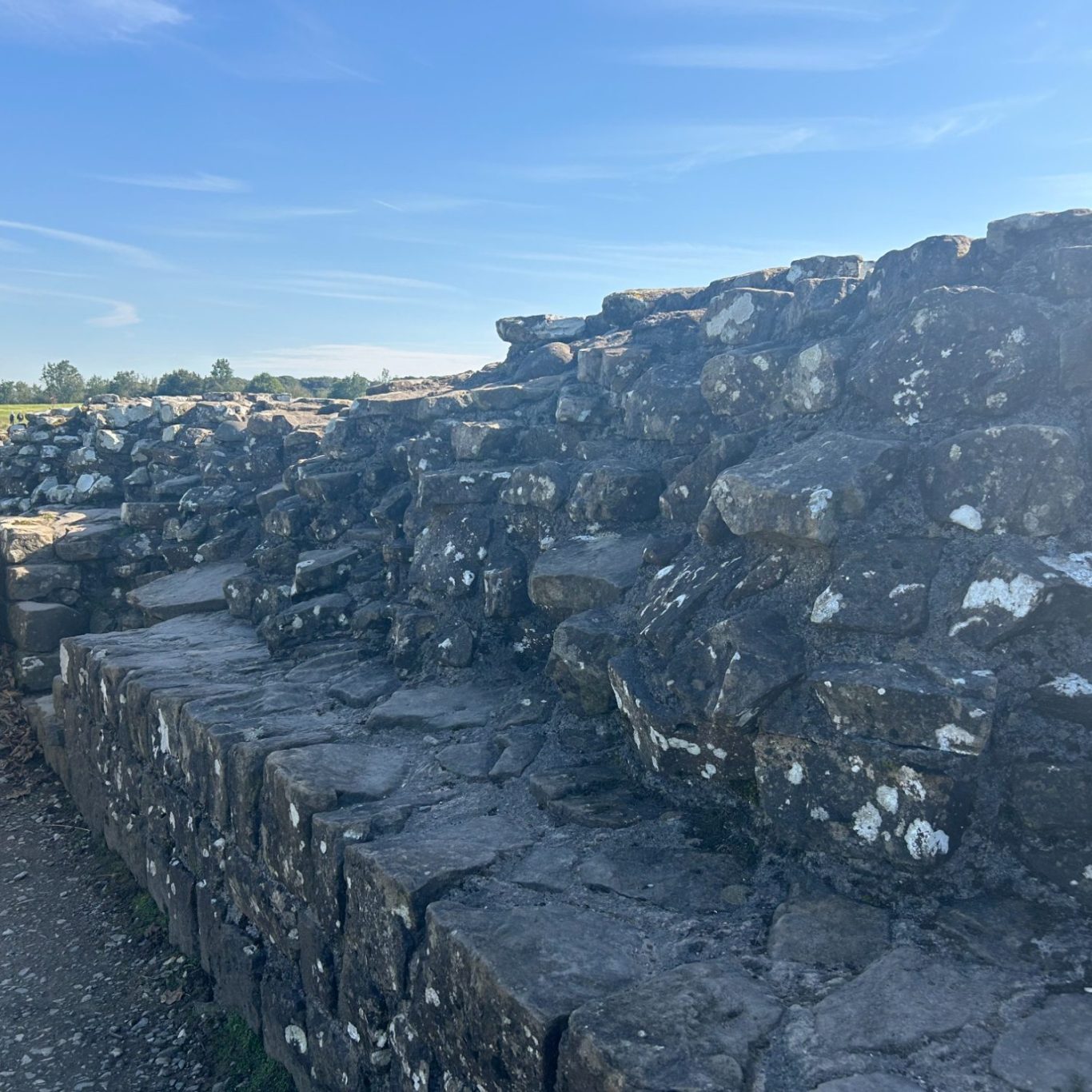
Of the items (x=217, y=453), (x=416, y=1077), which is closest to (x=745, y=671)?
(x=416, y=1077)

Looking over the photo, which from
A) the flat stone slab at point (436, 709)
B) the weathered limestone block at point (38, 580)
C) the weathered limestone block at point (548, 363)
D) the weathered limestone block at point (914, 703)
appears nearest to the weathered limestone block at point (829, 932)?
the weathered limestone block at point (914, 703)

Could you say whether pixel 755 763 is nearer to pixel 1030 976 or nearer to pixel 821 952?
pixel 821 952

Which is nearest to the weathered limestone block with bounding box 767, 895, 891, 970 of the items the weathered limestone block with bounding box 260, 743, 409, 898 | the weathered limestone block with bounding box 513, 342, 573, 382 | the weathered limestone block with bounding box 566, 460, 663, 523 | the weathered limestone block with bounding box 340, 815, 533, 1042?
the weathered limestone block with bounding box 340, 815, 533, 1042

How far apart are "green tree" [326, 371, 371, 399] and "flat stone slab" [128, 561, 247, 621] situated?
26.4ft

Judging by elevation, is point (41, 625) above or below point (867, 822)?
below

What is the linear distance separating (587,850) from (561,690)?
4.10ft

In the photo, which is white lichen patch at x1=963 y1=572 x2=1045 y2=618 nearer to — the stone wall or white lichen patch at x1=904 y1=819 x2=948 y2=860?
the stone wall

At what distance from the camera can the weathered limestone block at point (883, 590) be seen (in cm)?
354

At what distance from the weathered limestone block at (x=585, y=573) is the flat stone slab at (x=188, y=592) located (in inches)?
149

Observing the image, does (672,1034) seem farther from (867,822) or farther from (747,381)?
(747,381)

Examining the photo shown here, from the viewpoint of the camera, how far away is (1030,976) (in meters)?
2.64

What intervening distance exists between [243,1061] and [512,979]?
2582mm

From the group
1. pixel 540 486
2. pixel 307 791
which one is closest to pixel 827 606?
pixel 307 791

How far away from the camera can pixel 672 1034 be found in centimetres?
260
